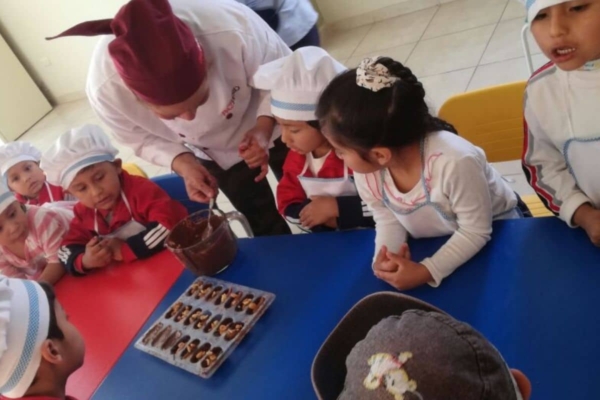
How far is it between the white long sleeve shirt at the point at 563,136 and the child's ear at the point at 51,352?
925 millimetres

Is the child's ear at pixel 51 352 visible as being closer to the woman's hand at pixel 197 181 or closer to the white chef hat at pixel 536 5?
the woman's hand at pixel 197 181

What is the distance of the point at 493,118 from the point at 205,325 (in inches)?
34.3

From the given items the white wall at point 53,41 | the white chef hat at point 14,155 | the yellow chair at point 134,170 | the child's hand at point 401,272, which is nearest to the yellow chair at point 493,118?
the child's hand at point 401,272

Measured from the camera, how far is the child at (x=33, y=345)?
83 centimetres

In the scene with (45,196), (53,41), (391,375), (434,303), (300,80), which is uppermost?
(391,375)

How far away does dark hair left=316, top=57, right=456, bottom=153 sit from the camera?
0.93m

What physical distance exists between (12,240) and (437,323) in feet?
4.92

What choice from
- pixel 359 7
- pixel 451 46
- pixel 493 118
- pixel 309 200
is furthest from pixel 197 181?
pixel 359 7

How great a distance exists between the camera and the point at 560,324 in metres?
0.76

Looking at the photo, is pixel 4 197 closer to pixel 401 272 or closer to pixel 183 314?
pixel 183 314

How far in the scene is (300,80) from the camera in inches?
46.8

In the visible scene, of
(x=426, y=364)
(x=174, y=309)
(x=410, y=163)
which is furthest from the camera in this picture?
(x=174, y=309)

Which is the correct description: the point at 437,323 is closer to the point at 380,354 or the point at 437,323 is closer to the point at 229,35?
the point at 380,354

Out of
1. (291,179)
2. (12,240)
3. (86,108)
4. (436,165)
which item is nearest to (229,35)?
(291,179)
